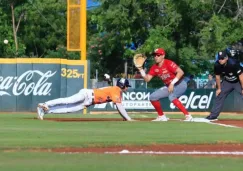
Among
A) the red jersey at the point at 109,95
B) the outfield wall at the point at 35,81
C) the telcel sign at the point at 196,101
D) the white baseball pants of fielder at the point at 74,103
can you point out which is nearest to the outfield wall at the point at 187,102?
the telcel sign at the point at 196,101

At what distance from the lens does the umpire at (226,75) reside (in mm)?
17766

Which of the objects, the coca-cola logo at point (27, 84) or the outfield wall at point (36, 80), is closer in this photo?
the outfield wall at point (36, 80)

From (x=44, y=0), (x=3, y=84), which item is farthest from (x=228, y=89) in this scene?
(x=44, y=0)

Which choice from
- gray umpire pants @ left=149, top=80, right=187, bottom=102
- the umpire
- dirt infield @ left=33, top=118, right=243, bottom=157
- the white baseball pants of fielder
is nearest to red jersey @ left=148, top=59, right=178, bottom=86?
gray umpire pants @ left=149, top=80, right=187, bottom=102

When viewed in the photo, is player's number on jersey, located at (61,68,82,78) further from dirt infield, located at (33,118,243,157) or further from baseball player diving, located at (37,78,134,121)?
dirt infield, located at (33,118,243,157)

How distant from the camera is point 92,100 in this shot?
17.9m

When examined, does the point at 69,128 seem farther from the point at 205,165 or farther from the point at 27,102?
the point at 27,102

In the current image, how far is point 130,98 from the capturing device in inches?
1218

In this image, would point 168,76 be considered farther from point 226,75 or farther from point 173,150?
point 173,150

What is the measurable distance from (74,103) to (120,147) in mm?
7166

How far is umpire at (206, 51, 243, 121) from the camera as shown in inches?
699

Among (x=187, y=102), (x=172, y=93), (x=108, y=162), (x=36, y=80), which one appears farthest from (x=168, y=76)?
(x=187, y=102)

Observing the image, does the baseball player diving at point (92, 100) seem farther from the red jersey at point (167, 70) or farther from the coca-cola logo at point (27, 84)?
the coca-cola logo at point (27, 84)

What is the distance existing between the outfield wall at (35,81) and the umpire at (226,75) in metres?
9.49
